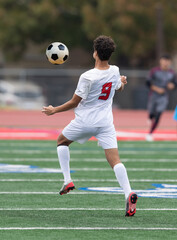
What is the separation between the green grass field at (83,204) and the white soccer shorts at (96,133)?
0.79 meters

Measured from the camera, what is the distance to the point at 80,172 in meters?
12.2

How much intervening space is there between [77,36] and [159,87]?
22391 mm

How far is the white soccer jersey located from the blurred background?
2429 cm

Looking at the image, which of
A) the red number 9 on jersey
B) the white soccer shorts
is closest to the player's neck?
the red number 9 on jersey

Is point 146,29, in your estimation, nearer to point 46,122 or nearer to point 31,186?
point 46,122

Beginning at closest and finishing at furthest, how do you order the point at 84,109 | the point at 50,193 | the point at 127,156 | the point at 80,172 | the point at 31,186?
the point at 84,109 → the point at 50,193 → the point at 31,186 → the point at 80,172 → the point at 127,156

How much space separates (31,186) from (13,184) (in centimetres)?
32

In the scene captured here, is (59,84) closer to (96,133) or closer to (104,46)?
(96,133)

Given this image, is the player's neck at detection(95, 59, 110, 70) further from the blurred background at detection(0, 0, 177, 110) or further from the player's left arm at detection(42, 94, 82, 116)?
the blurred background at detection(0, 0, 177, 110)

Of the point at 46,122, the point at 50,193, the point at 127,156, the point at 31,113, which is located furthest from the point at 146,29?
the point at 50,193

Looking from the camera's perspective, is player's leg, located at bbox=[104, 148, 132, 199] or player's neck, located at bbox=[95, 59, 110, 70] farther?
player's neck, located at bbox=[95, 59, 110, 70]

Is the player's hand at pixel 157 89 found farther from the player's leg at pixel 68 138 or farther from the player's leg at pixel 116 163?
the player's leg at pixel 116 163

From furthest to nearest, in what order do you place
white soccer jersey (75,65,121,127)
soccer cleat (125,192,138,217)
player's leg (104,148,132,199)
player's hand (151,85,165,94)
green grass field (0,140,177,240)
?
1. player's hand (151,85,165,94)
2. white soccer jersey (75,65,121,127)
3. player's leg (104,148,132,199)
4. soccer cleat (125,192,138,217)
5. green grass field (0,140,177,240)

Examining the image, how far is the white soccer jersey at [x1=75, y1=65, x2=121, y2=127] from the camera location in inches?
320
